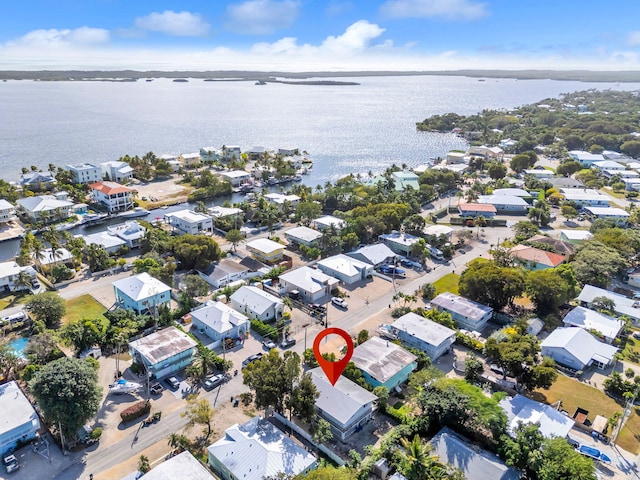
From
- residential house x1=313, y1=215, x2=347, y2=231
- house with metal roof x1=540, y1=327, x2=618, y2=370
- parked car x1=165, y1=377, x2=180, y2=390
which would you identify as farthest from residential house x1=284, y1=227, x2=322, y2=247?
house with metal roof x1=540, y1=327, x2=618, y2=370

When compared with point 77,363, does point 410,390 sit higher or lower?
lower

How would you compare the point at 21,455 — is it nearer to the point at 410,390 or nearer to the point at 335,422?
the point at 335,422

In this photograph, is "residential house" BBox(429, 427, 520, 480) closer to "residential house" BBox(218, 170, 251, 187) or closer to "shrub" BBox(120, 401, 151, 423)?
"shrub" BBox(120, 401, 151, 423)

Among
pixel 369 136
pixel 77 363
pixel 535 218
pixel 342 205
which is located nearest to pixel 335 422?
pixel 77 363

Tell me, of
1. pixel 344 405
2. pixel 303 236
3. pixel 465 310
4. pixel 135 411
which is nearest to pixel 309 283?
pixel 303 236

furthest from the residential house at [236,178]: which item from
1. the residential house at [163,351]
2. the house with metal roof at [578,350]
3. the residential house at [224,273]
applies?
the house with metal roof at [578,350]
